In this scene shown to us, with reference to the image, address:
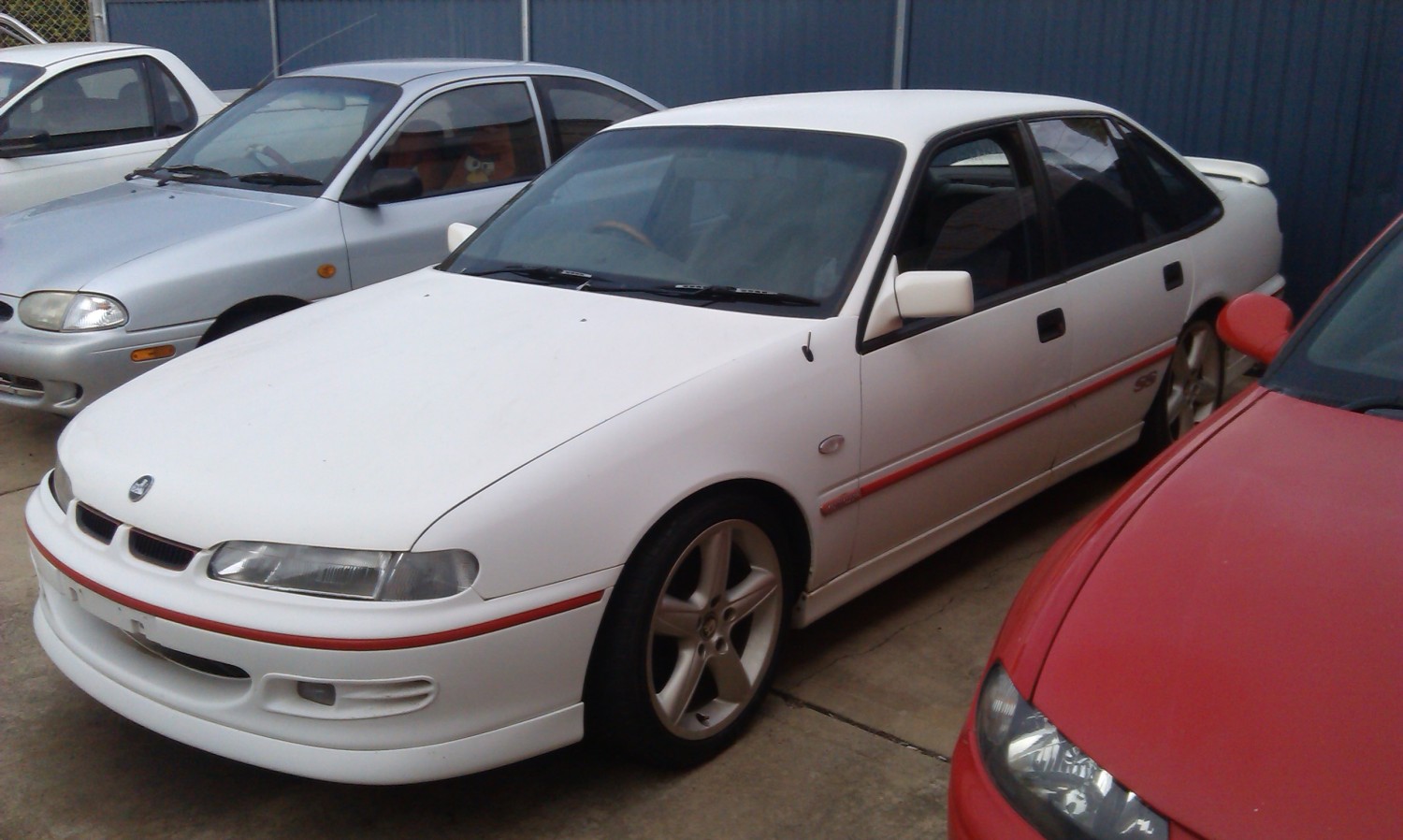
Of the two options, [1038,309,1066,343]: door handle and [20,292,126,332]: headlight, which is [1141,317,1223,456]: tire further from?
[20,292,126,332]: headlight

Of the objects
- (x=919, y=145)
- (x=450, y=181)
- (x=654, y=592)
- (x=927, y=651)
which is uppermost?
(x=919, y=145)

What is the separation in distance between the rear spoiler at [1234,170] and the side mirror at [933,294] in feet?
8.76

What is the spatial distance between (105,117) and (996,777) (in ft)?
24.6

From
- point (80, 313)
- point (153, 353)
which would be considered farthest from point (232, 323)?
point (80, 313)

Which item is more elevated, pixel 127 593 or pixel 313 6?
pixel 313 6

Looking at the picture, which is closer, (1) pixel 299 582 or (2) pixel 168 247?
(1) pixel 299 582

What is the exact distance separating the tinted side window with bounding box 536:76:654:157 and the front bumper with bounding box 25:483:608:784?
4.01 m

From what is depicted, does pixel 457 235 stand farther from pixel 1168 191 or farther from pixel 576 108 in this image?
pixel 1168 191

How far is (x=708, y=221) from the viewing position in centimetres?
382

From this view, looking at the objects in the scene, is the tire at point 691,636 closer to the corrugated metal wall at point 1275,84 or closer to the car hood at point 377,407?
the car hood at point 377,407

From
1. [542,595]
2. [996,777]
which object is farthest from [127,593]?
[996,777]

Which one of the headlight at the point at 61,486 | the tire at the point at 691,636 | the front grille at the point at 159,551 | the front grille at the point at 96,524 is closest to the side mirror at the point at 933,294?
the tire at the point at 691,636

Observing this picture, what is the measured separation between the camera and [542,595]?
2695 mm

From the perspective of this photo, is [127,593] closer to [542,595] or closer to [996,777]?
[542,595]
